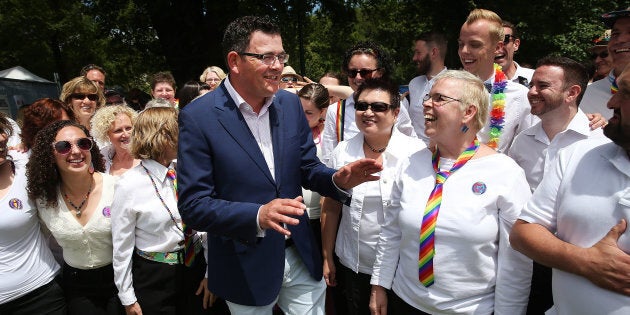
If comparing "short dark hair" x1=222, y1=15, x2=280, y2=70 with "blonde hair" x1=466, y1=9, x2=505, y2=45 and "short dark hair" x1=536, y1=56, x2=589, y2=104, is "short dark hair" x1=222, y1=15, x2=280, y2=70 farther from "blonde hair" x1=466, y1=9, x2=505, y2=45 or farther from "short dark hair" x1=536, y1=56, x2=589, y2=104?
"blonde hair" x1=466, y1=9, x2=505, y2=45

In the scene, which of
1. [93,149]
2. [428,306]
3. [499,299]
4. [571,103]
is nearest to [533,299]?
[499,299]

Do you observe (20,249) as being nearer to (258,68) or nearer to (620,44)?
(258,68)

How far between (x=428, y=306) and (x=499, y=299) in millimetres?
371

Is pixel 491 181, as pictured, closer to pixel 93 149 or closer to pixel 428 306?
pixel 428 306

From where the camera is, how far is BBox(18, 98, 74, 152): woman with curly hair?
402cm

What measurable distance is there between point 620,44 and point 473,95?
165 cm

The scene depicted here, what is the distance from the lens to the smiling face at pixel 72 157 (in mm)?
3132

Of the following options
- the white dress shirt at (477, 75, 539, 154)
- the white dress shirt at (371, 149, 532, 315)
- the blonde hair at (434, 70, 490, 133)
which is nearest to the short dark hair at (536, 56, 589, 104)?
the white dress shirt at (477, 75, 539, 154)

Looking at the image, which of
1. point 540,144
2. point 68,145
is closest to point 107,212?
point 68,145

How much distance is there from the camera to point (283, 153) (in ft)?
8.30

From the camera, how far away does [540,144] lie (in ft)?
9.80

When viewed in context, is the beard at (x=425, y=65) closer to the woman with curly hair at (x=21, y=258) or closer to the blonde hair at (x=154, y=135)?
the blonde hair at (x=154, y=135)

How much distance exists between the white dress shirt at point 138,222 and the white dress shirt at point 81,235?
0.18 m

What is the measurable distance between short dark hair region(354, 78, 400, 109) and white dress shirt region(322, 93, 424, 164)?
583 millimetres
